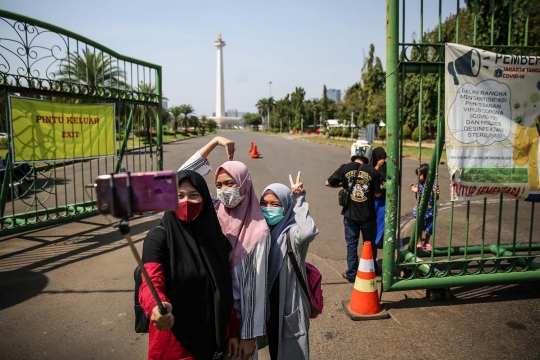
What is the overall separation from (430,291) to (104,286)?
12.0ft

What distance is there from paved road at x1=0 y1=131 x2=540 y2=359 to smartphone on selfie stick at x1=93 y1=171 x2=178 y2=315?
75 cm

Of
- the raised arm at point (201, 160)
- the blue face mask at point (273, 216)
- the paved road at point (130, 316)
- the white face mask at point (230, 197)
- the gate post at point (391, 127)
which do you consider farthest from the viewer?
the gate post at point (391, 127)

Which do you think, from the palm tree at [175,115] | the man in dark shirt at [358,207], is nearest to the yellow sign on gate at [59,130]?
the man in dark shirt at [358,207]

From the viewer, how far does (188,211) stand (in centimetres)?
199

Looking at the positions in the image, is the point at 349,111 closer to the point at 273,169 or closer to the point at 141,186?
the point at 273,169

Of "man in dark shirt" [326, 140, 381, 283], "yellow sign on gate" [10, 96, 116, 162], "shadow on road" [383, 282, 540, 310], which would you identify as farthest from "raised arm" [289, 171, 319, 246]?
"yellow sign on gate" [10, 96, 116, 162]

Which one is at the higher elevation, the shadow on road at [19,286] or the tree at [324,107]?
the tree at [324,107]

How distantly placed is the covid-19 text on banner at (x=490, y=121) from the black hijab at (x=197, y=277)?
2793 millimetres

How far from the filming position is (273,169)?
15945 millimetres

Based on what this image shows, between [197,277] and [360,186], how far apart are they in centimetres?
320

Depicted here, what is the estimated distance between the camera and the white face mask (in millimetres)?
2338

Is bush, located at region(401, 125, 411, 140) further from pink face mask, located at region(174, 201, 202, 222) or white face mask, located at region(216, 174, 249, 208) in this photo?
pink face mask, located at region(174, 201, 202, 222)

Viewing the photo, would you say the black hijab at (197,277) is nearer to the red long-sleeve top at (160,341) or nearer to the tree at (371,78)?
the red long-sleeve top at (160,341)

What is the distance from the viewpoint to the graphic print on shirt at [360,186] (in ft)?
15.7
